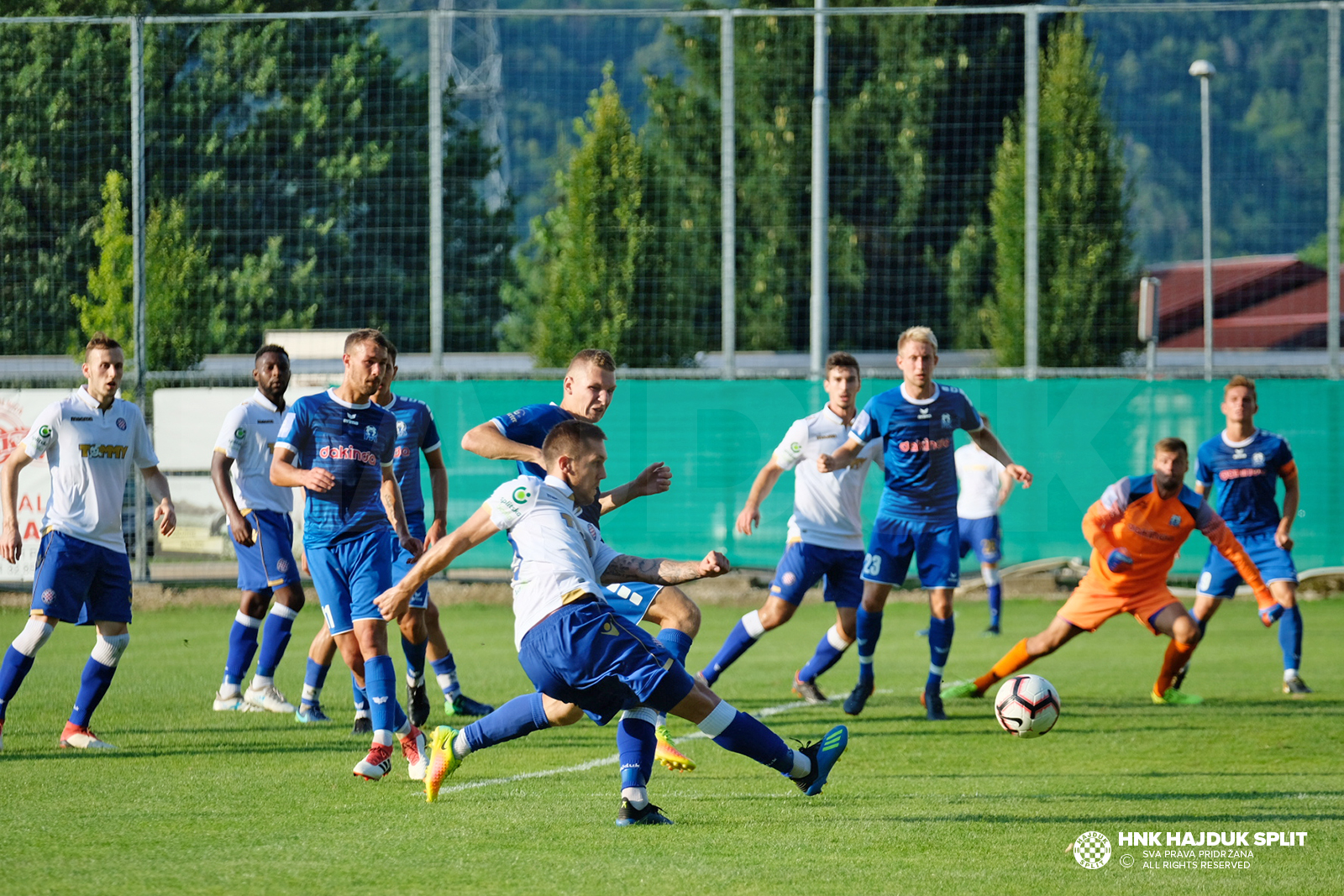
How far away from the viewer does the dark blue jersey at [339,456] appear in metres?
7.52

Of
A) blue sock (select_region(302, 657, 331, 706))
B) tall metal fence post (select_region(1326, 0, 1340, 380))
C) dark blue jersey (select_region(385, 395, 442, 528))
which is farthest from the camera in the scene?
tall metal fence post (select_region(1326, 0, 1340, 380))

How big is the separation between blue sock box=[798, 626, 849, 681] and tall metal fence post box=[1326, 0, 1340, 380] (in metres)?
9.02

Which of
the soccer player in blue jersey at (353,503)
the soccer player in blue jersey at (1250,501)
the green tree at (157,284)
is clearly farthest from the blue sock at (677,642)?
the green tree at (157,284)

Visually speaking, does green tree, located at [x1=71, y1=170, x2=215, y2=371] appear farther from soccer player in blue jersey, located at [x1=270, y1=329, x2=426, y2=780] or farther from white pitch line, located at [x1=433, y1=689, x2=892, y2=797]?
white pitch line, located at [x1=433, y1=689, x2=892, y2=797]

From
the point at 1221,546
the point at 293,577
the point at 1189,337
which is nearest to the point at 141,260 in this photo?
the point at 293,577

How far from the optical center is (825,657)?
9930 millimetres

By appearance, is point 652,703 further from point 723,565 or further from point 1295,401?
point 1295,401

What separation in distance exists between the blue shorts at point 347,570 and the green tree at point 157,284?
955 centimetres

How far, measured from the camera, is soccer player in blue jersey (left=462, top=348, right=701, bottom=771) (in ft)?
21.9

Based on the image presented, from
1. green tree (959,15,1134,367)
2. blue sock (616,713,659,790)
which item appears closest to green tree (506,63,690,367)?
green tree (959,15,1134,367)

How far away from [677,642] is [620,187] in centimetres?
1212

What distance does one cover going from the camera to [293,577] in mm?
9531

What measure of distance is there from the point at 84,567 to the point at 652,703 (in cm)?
420

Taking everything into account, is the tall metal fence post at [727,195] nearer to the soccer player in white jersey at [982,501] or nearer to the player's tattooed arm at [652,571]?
the soccer player in white jersey at [982,501]
